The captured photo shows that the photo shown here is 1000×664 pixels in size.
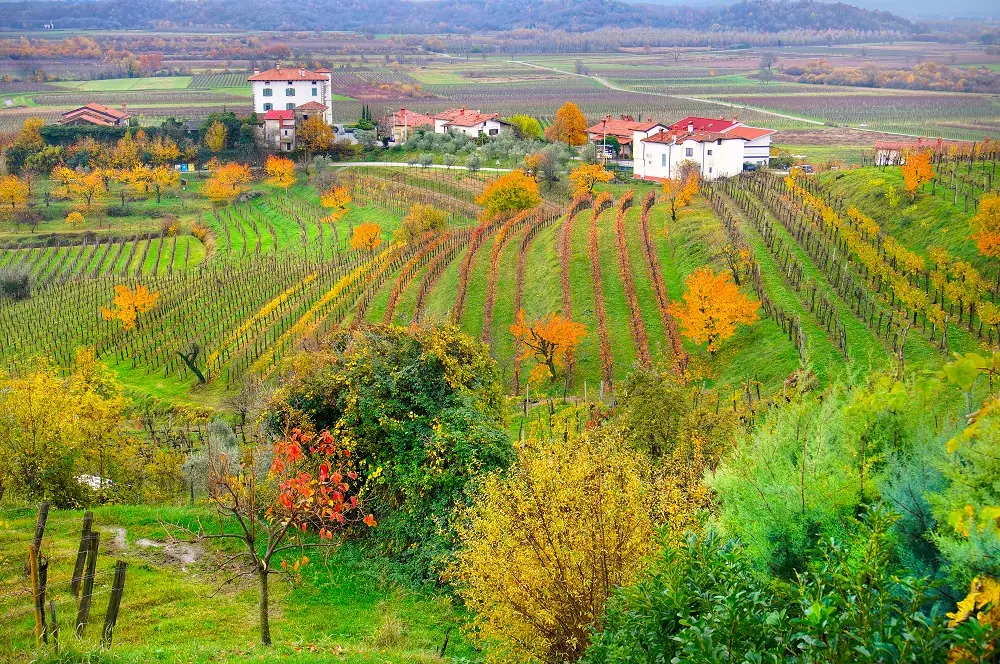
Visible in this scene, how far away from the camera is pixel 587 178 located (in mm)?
85500

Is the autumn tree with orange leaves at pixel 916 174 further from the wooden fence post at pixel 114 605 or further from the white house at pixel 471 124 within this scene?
the white house at pixel 471 124

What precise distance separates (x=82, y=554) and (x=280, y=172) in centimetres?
9816

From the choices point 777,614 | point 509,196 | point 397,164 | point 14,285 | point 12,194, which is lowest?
point 14,285

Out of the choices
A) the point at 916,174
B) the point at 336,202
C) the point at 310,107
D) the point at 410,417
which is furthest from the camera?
the point at 310,107

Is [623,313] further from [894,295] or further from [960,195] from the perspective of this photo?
[960,195]

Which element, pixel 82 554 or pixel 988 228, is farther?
pixel 988 228

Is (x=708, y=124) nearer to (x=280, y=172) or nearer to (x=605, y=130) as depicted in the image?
(x=605, y=130)

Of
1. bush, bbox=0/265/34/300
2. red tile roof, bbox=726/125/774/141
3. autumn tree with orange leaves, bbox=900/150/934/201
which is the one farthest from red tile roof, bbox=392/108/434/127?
autumn tree with orange leaves, bbox=900/150/934/201

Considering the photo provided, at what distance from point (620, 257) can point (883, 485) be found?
45.0 meters

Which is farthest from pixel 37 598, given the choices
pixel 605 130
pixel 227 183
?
pixel 605 130

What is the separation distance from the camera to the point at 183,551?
23031mm

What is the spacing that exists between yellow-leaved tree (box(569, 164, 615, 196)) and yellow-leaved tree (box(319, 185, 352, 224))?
24.5 m

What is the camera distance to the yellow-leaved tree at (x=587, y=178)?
8425cm

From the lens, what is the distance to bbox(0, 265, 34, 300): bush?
7288 cm
